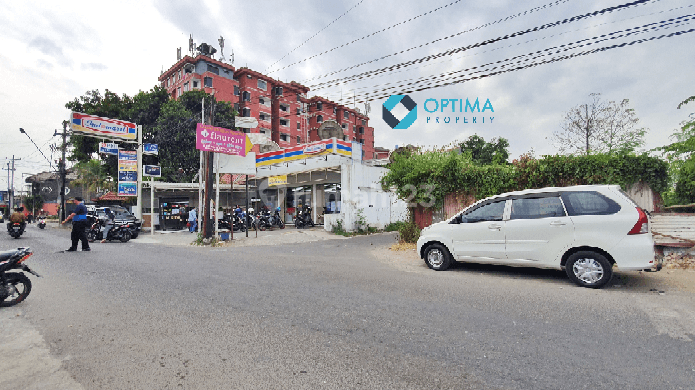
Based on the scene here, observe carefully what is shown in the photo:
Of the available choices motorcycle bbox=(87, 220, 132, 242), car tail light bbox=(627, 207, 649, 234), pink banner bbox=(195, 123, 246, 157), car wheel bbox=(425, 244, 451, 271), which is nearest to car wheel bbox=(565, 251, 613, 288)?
car tail light bbox=(627, 207, 649, 234)

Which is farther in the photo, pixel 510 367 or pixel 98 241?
pixel 98 241

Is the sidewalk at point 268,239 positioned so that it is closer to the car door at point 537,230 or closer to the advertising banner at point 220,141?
the advertising banner at point 220,141

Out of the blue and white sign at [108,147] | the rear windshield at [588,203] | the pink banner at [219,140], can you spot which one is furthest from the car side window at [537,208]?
the blue and white sign at [108,147]

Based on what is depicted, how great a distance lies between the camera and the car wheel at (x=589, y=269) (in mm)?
5670

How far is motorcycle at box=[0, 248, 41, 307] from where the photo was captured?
16.8 feet

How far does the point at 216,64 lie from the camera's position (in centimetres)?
4406

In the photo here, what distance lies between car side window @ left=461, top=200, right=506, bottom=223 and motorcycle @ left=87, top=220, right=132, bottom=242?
14.9 metres

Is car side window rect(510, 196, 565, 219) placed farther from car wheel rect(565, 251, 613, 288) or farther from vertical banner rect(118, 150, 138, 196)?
vertical banner rect(118, 150, 138, 196)

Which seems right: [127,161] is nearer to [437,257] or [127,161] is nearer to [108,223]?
[108,223]

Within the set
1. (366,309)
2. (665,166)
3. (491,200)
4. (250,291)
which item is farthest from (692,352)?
(665,166)

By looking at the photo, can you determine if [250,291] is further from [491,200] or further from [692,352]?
[692,352]

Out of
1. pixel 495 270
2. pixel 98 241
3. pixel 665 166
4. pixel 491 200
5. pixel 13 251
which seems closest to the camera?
pixel 13 251

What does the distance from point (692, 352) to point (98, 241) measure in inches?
739

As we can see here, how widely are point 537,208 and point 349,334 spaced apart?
4.61 m
